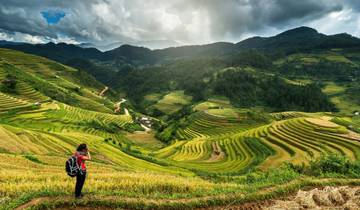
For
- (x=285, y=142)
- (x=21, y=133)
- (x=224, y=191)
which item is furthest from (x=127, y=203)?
(x=285, y=142)

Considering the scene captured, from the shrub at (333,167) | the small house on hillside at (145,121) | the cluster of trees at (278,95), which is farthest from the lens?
the cluster of trees at (278,95)

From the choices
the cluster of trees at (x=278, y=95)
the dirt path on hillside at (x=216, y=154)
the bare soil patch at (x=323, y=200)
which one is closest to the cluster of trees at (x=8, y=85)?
the dirt path on hillside at (x=216, y=154)

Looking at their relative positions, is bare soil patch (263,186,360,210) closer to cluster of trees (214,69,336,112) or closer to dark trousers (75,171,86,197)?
dark trousers (75,171,86,197)

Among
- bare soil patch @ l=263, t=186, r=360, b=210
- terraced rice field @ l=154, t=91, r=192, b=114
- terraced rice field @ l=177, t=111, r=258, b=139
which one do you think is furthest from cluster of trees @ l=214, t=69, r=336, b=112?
bare soil patch @ l=263, t=186, r=360, b=210

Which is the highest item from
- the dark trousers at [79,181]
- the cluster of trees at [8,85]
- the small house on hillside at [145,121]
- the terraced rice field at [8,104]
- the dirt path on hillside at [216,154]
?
the cluster of trees at [8,85]

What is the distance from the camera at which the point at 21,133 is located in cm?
4056

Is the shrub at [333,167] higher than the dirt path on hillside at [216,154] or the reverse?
higher

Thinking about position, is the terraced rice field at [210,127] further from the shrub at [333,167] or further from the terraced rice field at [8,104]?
the shrub at [333,167]

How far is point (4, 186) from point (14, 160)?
1212 cm

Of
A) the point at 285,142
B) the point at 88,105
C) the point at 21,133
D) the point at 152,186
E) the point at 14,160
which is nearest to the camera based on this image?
the point at 152,186

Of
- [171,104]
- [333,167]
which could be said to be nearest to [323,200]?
[333,167]

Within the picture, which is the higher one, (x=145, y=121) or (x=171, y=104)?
(x=171, y=104)

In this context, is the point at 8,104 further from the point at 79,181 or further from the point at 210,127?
the point at 79,181

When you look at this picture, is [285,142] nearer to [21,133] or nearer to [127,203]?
[21,133]
